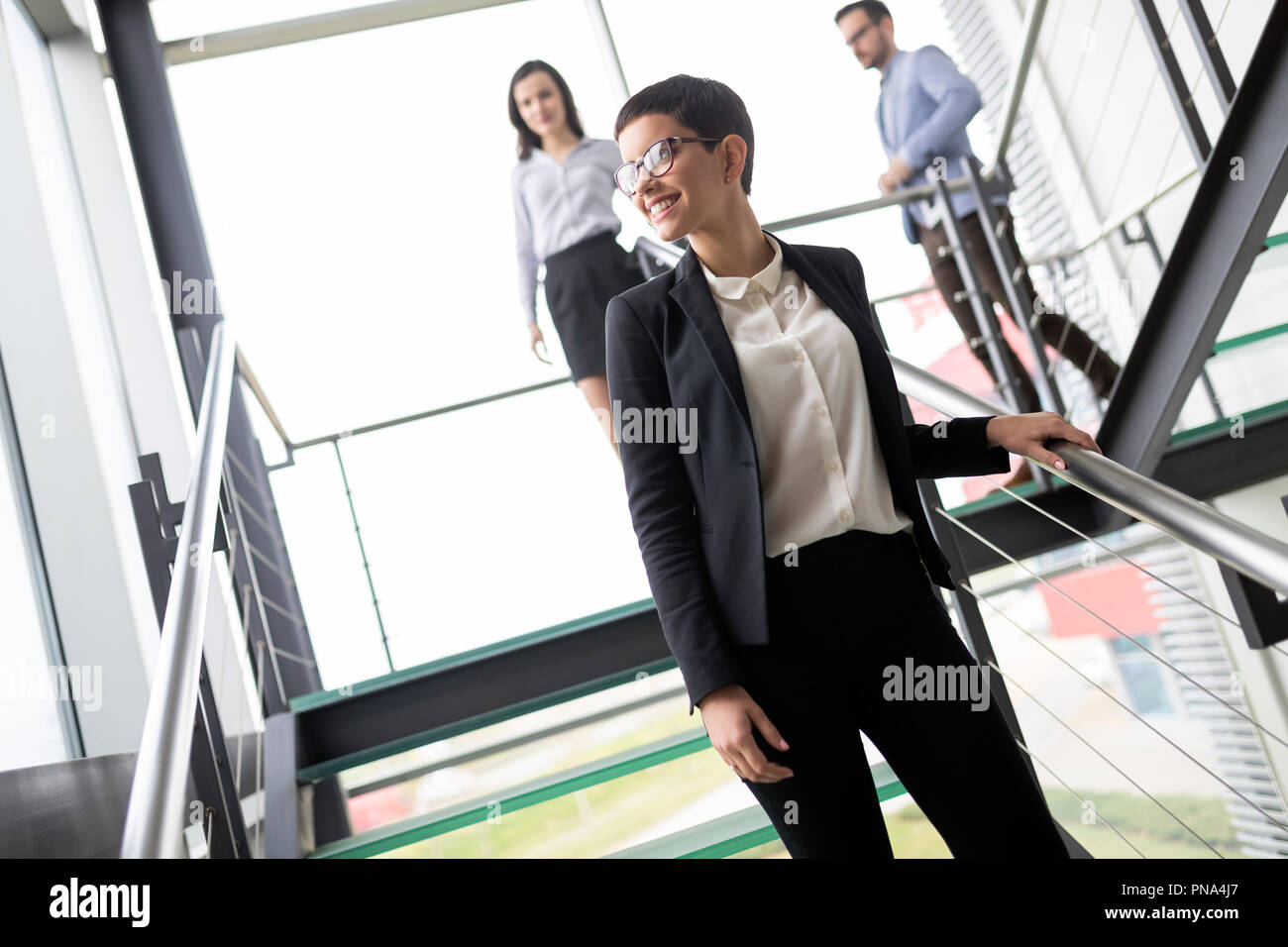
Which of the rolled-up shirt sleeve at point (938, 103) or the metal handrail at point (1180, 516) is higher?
the rolled-up shirt sleeve at point (938, 103)

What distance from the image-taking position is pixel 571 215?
2.69m

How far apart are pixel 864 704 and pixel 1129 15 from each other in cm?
469

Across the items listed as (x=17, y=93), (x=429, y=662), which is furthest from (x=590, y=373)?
(x=17, y=93)

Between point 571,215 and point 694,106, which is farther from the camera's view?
point 571,215

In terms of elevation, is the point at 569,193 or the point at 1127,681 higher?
the point at 569,193

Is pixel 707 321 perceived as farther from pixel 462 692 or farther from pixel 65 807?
pixel 462 692

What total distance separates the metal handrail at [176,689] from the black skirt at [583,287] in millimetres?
1125

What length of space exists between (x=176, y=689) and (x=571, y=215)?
1.98 m

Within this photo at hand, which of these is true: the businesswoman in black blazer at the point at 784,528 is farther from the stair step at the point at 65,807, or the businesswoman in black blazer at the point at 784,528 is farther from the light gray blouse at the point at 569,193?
the light gray blouse at the point at 569,193

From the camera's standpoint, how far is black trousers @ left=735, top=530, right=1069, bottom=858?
986 millimetres

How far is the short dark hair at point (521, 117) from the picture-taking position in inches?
108

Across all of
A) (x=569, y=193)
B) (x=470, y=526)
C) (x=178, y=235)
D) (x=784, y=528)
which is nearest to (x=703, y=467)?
(x=784, y=528)

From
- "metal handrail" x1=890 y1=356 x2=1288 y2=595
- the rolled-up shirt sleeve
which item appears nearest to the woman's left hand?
"metal handrail" x1=890 y1=356 x2=1288 y2=595

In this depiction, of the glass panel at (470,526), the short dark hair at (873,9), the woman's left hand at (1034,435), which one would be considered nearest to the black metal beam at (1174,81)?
the short dark hair at (873,9)
